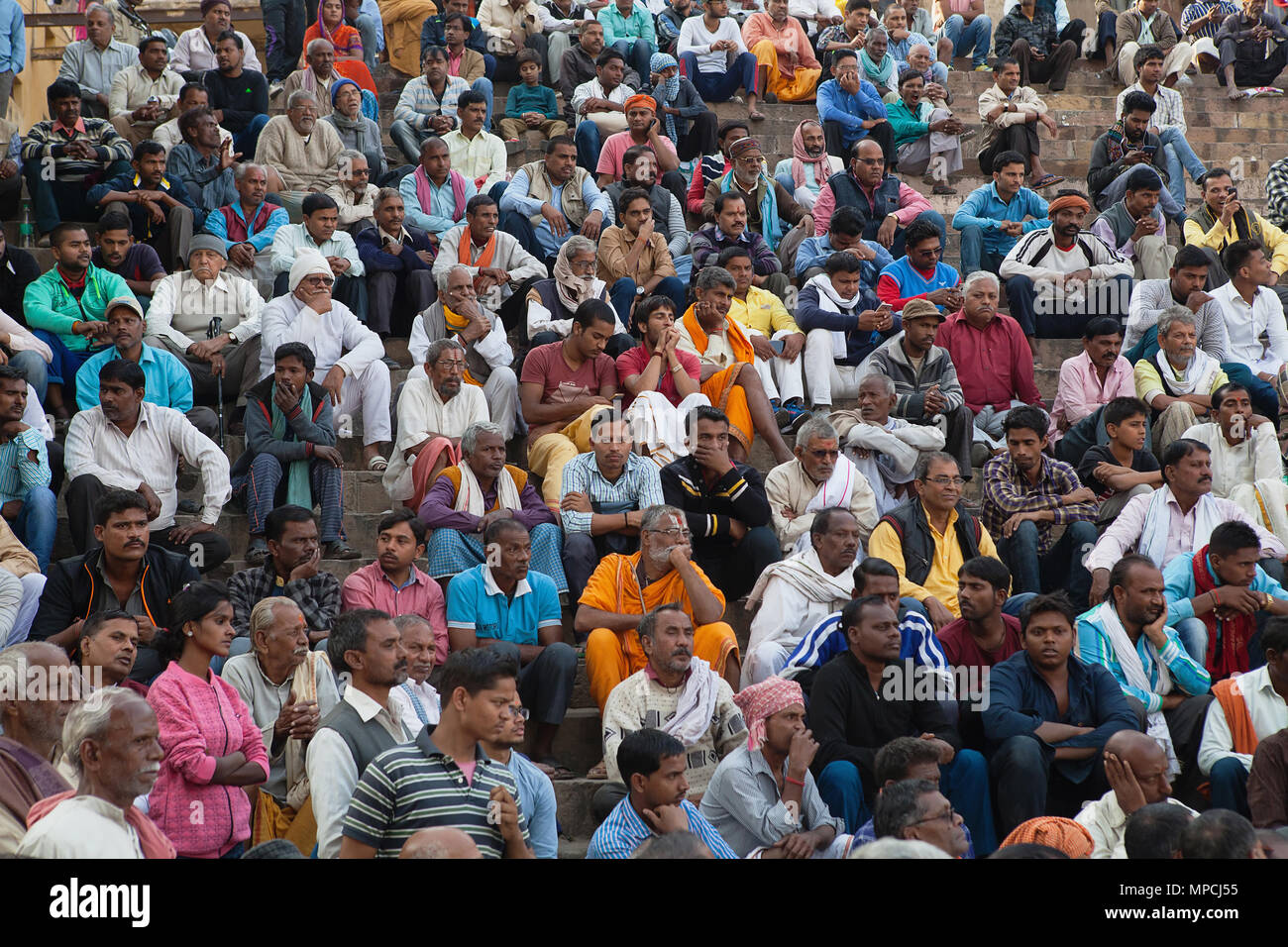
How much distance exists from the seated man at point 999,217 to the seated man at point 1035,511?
2982 millimetres

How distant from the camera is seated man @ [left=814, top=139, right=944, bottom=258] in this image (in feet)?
33.2

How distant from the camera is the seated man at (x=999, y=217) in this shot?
33.0 feet

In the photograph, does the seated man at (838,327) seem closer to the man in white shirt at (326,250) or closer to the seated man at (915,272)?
the seated man at (915,272)

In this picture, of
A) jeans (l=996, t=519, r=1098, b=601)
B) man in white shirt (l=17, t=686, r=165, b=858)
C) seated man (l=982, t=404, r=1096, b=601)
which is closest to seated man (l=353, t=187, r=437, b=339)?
seated man (l=982, t=404, r=1096, b=601)

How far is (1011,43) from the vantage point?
13992 millimetres

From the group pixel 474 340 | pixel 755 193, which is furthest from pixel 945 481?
pixel 755 193

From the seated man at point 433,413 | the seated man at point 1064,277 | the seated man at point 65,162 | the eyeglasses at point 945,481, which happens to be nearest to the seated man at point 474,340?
the seated man at point 433,413

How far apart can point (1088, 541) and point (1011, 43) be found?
842 centimetres

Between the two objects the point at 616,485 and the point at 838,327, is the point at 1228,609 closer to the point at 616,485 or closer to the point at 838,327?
the point at 616,485

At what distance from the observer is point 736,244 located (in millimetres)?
9773

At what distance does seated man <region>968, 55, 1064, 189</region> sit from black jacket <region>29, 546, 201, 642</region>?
23.7 feet

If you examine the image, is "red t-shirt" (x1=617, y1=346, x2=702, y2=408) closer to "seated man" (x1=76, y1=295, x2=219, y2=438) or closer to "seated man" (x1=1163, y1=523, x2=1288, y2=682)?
"seated man" (x1=76, y1=295, x2=219, y2=438)

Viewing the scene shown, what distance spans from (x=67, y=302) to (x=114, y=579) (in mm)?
2529

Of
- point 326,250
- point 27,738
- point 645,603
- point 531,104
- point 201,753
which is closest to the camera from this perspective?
point 27,738
